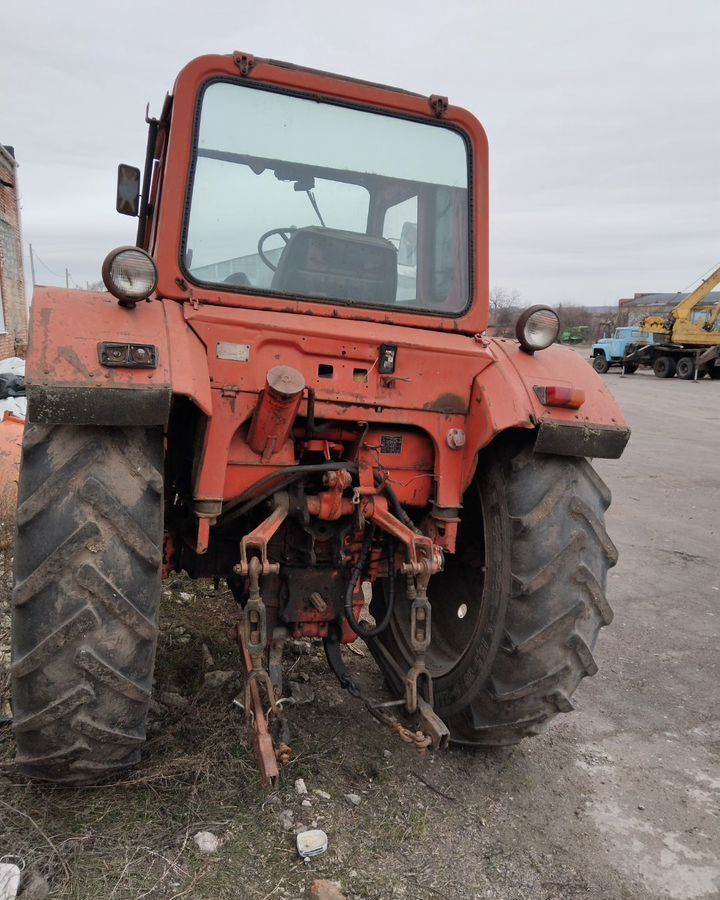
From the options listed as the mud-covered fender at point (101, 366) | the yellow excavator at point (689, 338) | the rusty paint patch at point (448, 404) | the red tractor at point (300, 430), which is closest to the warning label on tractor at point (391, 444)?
the red tractor at point (300, 430)

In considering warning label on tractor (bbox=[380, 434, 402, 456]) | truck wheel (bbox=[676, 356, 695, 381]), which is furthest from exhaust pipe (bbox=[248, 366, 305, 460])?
truck wheel (bbox=[676, 356, 695, 381])

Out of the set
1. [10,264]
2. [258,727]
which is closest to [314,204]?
[258,727]

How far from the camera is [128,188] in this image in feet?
10.8

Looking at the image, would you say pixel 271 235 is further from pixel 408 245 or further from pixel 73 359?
pixel 73 359

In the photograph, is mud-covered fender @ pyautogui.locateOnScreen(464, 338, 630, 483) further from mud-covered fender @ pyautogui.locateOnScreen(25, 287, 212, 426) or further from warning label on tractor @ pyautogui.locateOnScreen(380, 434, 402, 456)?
mud-covered fender @ pyautogui.locateOnScreen(25, 287, 212, 426)

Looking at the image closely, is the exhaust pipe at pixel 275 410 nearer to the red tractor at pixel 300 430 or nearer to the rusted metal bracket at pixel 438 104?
the red tractor at pixel 300 430

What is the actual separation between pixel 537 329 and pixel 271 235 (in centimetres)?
111

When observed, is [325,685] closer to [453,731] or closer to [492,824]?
[453,731]

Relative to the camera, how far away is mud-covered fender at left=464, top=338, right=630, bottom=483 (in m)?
2.65

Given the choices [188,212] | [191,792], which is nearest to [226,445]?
[188,212]

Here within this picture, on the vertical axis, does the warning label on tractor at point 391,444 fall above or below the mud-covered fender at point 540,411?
below

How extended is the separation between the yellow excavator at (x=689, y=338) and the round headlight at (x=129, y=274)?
1029 inches

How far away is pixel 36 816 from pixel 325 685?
146 centimetres

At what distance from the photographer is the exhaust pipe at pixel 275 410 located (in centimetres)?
235
